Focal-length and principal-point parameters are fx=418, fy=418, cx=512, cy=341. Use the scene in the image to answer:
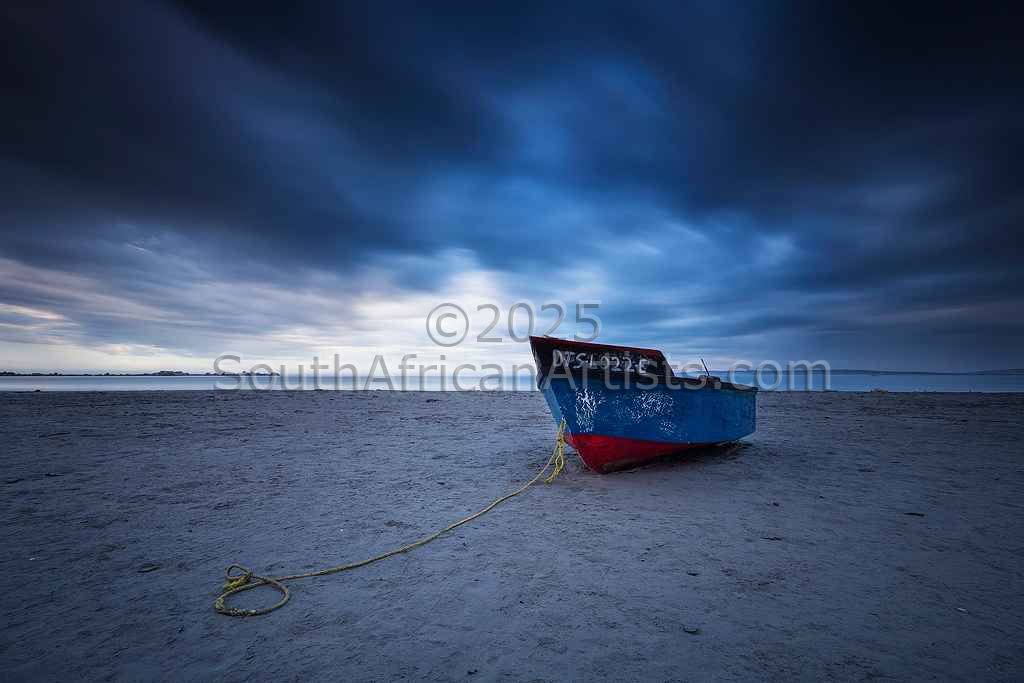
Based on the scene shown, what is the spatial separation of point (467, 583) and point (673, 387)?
502 cm

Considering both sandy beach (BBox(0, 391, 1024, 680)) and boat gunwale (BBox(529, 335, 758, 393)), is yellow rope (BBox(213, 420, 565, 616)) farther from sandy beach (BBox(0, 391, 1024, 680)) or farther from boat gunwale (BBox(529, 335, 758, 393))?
boat gunwale (BBox(529, 335, 758, 393))

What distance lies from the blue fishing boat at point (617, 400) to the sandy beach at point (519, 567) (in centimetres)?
54

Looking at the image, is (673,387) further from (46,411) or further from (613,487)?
(46,411)

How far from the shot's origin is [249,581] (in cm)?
352

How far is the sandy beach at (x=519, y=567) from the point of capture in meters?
2.60

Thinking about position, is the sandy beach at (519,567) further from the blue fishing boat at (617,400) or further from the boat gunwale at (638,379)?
the boat gunwale at (638,379)

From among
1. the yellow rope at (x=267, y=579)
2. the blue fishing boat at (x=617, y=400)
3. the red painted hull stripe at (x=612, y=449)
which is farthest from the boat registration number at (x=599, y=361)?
the yellow rope at (x=267, y=579)

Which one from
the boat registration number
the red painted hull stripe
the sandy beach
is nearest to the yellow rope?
the sandy beach

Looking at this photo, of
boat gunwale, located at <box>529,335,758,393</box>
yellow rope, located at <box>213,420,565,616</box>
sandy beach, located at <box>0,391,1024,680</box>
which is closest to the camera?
sandy beach, located at <box>0,391,1024,680</box>

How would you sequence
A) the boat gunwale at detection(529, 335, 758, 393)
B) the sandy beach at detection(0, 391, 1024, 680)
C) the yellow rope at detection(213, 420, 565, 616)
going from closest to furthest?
the sandy beach at detection(0, 391, 1024, 680), the yellow rope at detection(213, 420, 565, 616), the boat gunwale at detection(529, 335, 758, 393)

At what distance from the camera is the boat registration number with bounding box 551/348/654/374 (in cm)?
664

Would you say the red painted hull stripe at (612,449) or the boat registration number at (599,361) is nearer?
the boat registration number at (599,361)

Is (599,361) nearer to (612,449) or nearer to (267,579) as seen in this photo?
(612,449)

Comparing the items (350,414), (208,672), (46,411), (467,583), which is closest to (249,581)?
(208,672)
